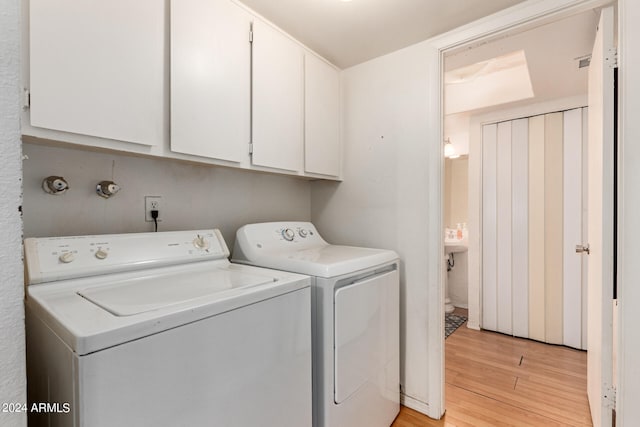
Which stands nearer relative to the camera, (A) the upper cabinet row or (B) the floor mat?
(A) the upper cabinet row

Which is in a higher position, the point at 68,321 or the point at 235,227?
the point at 235,227

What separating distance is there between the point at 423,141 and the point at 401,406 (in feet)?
5.43

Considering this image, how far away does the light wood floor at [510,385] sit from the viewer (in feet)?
5.79

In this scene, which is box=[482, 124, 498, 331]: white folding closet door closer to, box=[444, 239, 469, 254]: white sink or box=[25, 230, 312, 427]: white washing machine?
box=[444, 239, 469, 254]: white sink

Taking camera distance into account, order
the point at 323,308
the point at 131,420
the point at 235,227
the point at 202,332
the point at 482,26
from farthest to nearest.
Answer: the point at 235,227
the point at 482,26
the point at 323,308
the point at 202,332
the point at 131,420

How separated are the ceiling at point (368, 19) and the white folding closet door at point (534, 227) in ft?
5.44

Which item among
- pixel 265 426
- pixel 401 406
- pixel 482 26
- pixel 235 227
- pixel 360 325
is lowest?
pixel 401 406

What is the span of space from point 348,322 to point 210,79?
A: 1258mm

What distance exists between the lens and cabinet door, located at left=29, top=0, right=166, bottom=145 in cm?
94

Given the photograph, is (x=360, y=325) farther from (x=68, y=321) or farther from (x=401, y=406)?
(x=68, y=321)

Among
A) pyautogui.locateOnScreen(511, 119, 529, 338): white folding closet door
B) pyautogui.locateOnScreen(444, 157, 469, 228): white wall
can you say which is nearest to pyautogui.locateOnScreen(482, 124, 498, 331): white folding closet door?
pyautogui.locateOnScreen(511, 119, 529, 338): white folding closet door

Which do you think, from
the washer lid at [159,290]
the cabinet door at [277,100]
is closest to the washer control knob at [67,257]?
the washer lid at [159,290]

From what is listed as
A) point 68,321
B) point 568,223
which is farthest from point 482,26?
point 68,321

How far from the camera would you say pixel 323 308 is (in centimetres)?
128
